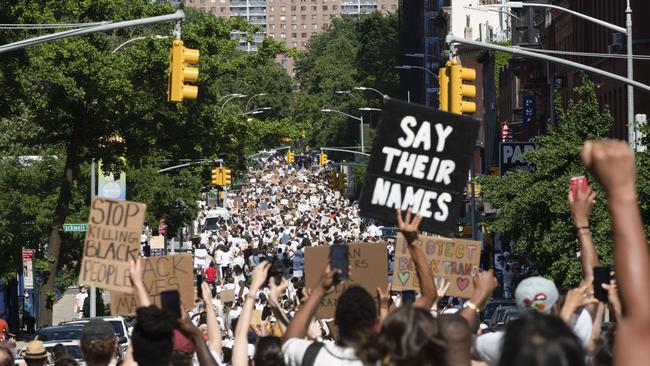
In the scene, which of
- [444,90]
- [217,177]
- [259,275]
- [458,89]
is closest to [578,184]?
[259,275]

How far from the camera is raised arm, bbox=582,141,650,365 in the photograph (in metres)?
4.15

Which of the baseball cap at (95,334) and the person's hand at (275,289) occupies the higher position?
the person's hand at (275,289)

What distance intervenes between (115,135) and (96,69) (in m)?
3.62

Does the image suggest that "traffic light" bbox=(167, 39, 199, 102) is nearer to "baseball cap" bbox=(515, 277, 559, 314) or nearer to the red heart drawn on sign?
the red heart drawn on sign

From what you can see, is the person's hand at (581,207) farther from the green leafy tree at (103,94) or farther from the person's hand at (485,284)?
the green leafy tree at (103,94)

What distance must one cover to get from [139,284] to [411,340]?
9.62ft

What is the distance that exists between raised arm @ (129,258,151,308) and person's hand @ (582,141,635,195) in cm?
336

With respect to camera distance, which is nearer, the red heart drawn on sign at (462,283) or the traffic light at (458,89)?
the red heart drawn on sign at (462,283)

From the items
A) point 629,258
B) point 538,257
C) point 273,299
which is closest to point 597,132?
point 538,257

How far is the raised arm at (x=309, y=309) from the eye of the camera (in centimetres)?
737

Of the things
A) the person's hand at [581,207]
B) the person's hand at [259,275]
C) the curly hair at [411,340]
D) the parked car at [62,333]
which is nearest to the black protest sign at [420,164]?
the person's hand at [581,207]

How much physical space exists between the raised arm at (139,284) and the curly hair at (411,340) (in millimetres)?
2201

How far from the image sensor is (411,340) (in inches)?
209

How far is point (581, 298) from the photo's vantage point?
7.79 metres
